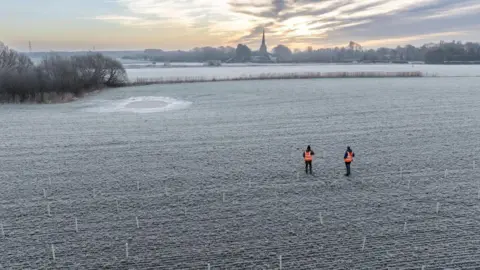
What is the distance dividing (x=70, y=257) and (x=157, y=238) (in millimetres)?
3093

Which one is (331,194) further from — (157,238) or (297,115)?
(297,115)

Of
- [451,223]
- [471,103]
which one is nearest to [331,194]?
[451,223]

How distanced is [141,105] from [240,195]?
124 ft

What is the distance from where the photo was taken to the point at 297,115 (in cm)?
4147

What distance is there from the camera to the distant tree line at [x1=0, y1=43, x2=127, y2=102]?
57.8 metres

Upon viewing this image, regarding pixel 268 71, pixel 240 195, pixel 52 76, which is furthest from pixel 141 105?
pixel 268 71

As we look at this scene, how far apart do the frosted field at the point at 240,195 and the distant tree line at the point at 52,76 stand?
77.2ft

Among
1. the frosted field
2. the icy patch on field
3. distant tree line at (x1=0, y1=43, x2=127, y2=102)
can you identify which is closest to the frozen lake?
distant tree line at (x1=0, y1=43, x2=127, y2=102)

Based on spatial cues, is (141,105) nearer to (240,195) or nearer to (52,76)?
(52,76)

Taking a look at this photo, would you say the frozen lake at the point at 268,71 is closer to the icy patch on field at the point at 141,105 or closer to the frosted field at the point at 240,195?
the icy patch on field at the point at 141,105

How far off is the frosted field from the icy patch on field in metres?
10.0

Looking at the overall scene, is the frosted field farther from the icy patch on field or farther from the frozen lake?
the frozen lake

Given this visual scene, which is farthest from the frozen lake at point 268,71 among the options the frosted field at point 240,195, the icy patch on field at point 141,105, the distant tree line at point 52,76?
the frosted field at point 240,195

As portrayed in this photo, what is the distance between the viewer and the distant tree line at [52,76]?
57.8 meters
